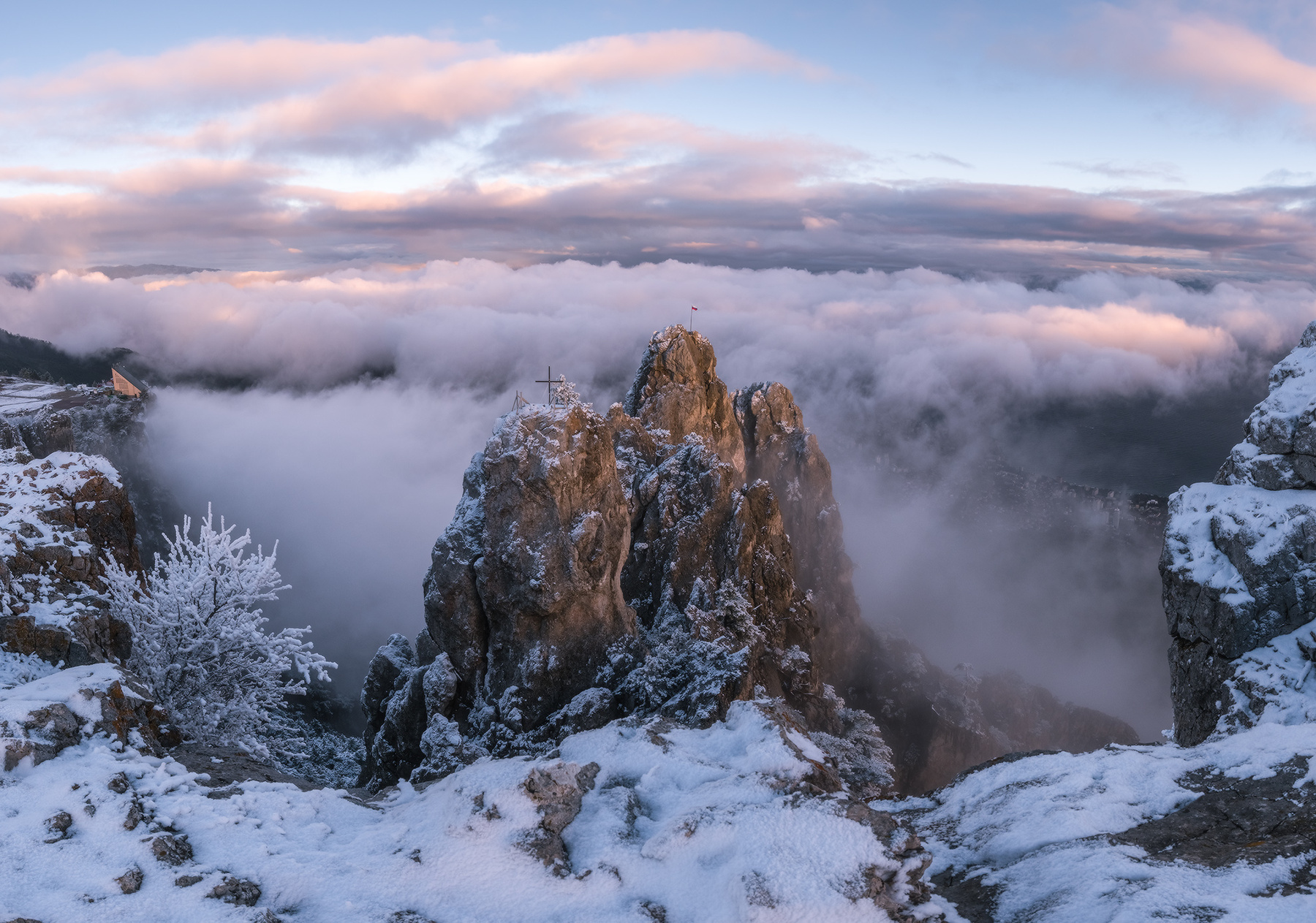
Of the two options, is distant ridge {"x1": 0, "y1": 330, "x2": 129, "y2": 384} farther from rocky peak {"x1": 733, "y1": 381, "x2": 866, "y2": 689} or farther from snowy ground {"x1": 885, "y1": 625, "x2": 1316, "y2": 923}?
snowy ground {"x1": 885, "y1": 625, "x2": 1316, "y2": 923}

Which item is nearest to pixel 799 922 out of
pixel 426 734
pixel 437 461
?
pixel 426 734

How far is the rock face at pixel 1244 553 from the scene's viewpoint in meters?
22.8

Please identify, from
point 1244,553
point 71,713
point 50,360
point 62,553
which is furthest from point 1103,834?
point 50,360

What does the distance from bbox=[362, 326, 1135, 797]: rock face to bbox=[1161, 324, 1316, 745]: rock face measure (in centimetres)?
1390

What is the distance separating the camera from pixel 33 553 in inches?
767

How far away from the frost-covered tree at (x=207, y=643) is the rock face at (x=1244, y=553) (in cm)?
2817

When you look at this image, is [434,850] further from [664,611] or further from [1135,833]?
[664,611]

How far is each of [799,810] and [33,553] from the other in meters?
21.1

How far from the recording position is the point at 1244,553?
2364cm

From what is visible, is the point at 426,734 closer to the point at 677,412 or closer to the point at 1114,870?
the point at 1114,870

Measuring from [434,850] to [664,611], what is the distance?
89.3 feet

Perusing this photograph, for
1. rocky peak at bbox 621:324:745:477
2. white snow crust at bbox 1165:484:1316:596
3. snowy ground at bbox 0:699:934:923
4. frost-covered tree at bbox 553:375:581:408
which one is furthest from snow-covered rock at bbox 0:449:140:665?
white snow crust at bbox 1165:484:1316:596

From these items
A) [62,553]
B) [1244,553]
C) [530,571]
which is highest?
[62,553]

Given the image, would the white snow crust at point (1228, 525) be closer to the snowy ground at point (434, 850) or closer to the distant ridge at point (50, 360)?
the snowy ground at point (434, 850)
